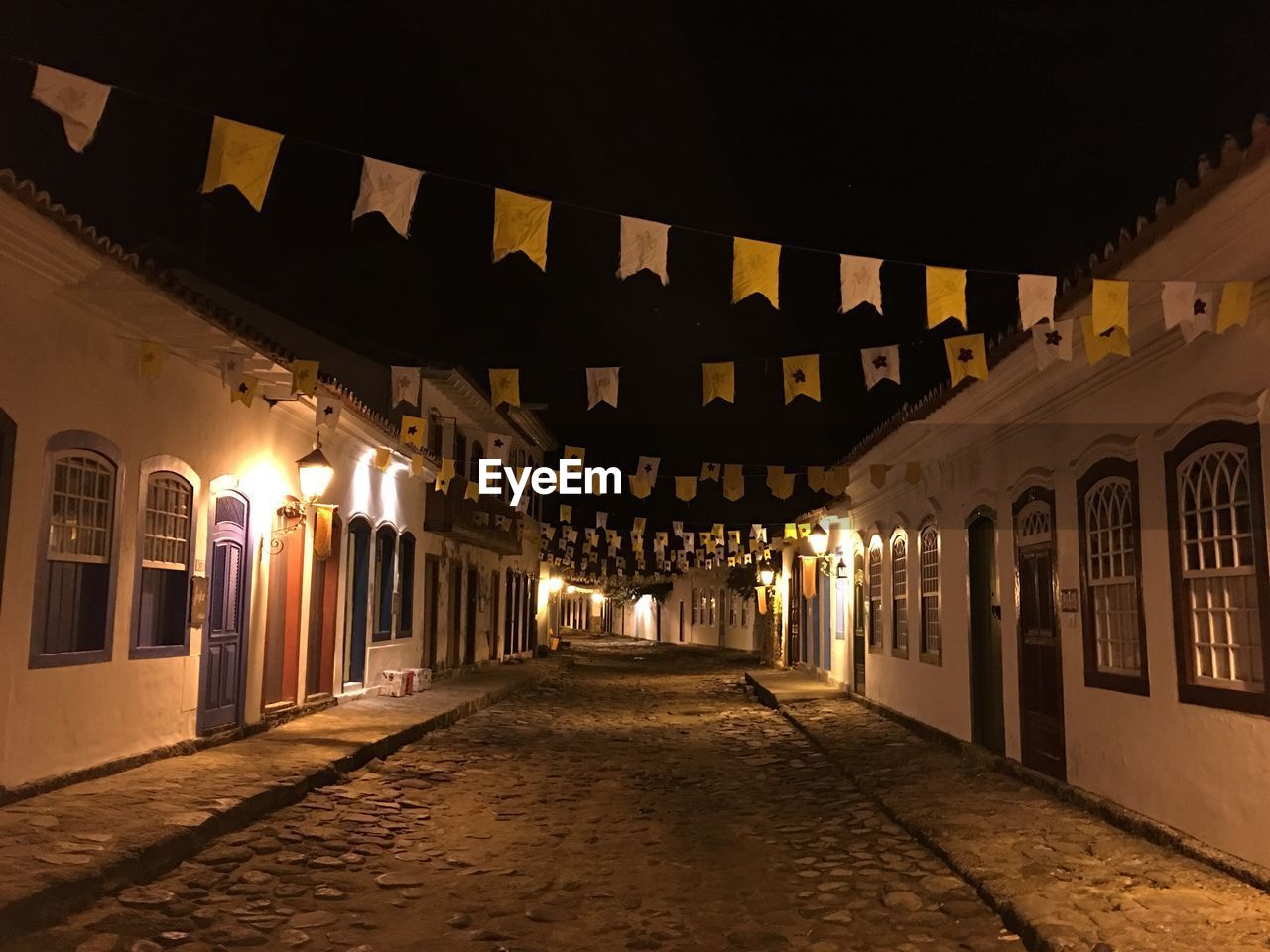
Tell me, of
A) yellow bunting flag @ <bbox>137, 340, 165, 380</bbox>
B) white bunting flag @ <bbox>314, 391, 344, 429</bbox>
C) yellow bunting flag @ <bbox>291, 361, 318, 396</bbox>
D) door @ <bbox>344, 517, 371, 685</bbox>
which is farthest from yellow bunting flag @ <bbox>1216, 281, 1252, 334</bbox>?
door @ <bbox>344, 517, 371, 685</bbox>

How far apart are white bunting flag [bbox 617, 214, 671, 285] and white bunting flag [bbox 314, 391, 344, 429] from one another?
6088 mm

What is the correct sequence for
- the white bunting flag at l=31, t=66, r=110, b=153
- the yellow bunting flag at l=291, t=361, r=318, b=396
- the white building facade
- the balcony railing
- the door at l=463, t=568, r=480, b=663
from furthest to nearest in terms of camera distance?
the door at l=463, t=568, r=480, b=663, the balcony railing, the yellow bunting flag at l=291, t=361, r=318, b=396, the white building facade, the white bunting flag at l=31, t=66, r=110, b=153

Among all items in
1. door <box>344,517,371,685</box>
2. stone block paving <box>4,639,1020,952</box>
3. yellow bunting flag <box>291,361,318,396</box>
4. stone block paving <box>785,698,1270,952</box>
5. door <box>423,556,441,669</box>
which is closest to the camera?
stone block paving <box>785,698,1270,952</box>

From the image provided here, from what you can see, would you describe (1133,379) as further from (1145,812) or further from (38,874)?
(38,874)

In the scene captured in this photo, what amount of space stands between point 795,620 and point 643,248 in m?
19.6

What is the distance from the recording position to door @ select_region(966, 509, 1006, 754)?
1099 cm

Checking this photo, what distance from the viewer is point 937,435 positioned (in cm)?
1216

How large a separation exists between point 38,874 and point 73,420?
3.76 meters

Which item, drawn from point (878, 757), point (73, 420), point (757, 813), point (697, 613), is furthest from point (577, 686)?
point (697, 613)

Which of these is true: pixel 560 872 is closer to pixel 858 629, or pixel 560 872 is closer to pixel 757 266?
pixel 757 266

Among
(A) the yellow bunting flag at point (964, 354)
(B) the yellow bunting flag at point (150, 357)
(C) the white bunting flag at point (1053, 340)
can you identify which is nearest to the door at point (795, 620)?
(A) the yellow bunting flag at point (964, 354)

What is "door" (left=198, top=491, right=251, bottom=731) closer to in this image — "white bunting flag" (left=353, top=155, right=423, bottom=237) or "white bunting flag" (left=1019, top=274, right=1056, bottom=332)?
"white bunting flag" (left=353, top=155, right=423, bottom=237)

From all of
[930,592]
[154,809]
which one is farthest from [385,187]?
[930,592]

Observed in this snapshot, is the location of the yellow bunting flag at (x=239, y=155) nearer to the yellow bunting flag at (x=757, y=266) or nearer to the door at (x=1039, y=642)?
the yellow bunting flag at (x=757, y=266)
